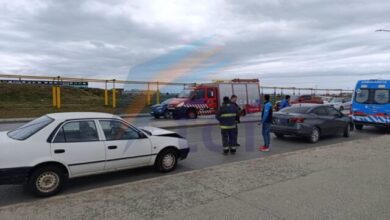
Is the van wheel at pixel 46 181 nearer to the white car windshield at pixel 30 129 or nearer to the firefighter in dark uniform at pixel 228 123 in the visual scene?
the white car windshield at pixel 30 129

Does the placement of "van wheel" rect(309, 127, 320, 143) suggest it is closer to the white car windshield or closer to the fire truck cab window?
the white car windshield

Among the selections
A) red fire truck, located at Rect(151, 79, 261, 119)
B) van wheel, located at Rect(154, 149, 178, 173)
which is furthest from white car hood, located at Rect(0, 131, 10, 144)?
red fire truck, located at Rect(151, 79, 261, 119)

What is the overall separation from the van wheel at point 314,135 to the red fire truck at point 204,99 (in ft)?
31.2

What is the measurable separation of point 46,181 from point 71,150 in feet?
2.12

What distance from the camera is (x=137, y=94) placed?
30.8 ft

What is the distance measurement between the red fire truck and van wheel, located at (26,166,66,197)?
558 inches

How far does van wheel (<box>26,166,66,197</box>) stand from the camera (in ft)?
16.8

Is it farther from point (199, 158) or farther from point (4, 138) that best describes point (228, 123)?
point (4, 138)

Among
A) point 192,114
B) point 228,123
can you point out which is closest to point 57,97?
point 192,114

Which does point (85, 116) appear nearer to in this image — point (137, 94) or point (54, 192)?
point (54, 192)

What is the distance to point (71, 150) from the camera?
5465mm

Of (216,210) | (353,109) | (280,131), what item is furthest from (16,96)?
(216,210)

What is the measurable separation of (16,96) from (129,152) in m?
27.2

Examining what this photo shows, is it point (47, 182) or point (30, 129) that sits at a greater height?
point (30, 129)
